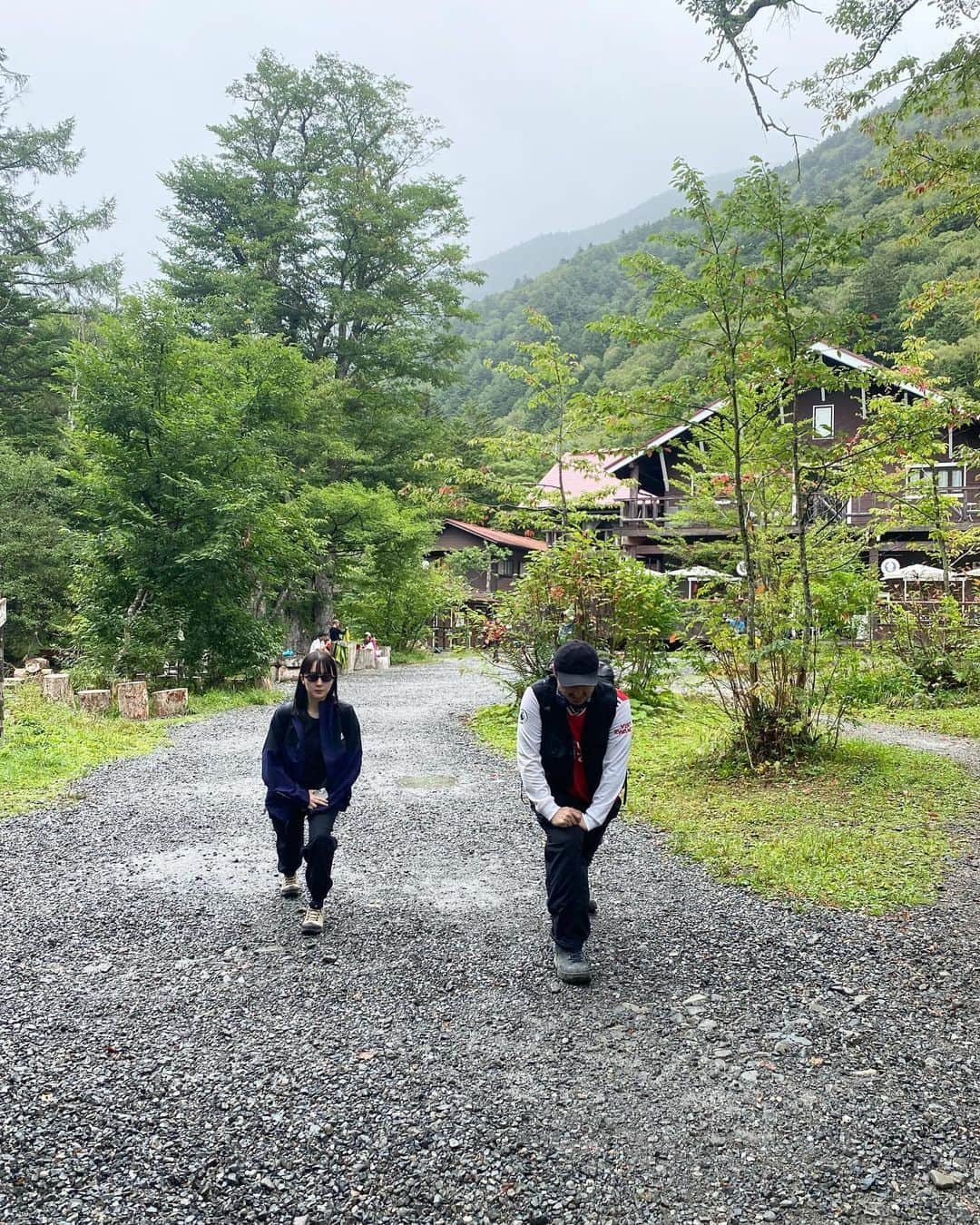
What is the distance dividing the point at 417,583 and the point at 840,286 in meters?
25.2

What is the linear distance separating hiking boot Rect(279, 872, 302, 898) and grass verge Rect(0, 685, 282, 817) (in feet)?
10.1

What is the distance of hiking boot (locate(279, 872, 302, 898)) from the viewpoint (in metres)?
4.56

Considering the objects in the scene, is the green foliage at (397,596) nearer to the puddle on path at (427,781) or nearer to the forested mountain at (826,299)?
the forested mountain at (826,299)

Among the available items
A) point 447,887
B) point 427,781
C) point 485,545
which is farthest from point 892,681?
point 485,545

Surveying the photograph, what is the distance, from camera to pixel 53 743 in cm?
868

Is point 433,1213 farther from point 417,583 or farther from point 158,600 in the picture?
point 417,583

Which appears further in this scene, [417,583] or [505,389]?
[505,389]

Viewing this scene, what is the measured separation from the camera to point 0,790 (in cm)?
695

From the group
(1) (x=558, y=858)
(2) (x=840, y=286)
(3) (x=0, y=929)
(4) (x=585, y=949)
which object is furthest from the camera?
(2) (x=840, y=286)

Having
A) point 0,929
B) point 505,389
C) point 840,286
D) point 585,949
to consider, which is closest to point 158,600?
point 0,929

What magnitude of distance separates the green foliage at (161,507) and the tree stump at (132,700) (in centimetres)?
147

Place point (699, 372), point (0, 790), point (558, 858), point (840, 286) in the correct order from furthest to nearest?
point (840, 286) → point (699, 372) → point (0, 790) → point (558, 858)

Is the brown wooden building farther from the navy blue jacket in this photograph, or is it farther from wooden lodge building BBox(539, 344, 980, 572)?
the navy blue jacket

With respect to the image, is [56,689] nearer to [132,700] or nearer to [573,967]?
[132,700]
